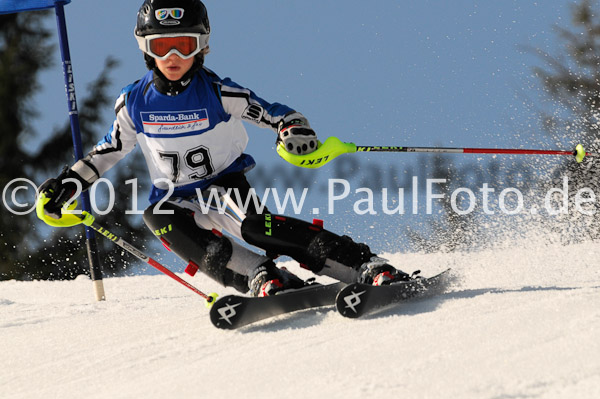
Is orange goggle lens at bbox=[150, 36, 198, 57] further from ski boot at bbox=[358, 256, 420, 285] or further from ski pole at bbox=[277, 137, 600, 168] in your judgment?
ski boot at bbox=[358, 256, 420, 285]

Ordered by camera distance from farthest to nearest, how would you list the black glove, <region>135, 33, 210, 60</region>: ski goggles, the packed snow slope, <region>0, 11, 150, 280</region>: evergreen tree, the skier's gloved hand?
<region>0, 11, 150, 280</region>: evergreen tree, the black glove, <region>135, 33, 210, 60</region>: ski goggles, the skier's gloved hand, the packed snow slope

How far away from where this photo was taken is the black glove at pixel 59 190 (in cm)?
403

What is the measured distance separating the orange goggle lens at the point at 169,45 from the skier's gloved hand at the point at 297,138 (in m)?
0.67

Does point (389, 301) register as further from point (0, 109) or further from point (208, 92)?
point (0, 109)

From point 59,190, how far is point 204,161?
0.88 metres

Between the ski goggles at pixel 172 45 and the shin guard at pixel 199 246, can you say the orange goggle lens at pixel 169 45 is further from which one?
the shin guard at pixel 199 246

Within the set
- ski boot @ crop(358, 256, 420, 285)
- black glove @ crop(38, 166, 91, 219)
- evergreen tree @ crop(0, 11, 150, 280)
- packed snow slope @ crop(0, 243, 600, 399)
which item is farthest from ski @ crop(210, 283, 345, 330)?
evergreen tree @ crop(0, 11, 150, 280)

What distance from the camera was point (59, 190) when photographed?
13.3 ft

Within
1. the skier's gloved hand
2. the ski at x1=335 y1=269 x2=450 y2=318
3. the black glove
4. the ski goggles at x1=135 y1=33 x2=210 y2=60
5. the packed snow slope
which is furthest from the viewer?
the black glove

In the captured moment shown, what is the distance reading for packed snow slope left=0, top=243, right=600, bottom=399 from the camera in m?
2.45

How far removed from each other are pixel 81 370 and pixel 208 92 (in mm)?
1566

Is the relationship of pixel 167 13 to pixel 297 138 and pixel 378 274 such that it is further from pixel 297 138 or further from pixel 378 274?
pixel 378 274

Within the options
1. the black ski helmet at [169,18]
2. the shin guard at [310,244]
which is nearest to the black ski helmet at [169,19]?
the black ski helmet at [169,18]

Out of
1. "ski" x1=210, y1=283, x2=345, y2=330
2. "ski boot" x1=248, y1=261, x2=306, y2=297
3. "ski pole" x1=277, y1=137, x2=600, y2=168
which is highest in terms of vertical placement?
"ski pole" x1=277, y1=137, x2=600, y2=168
